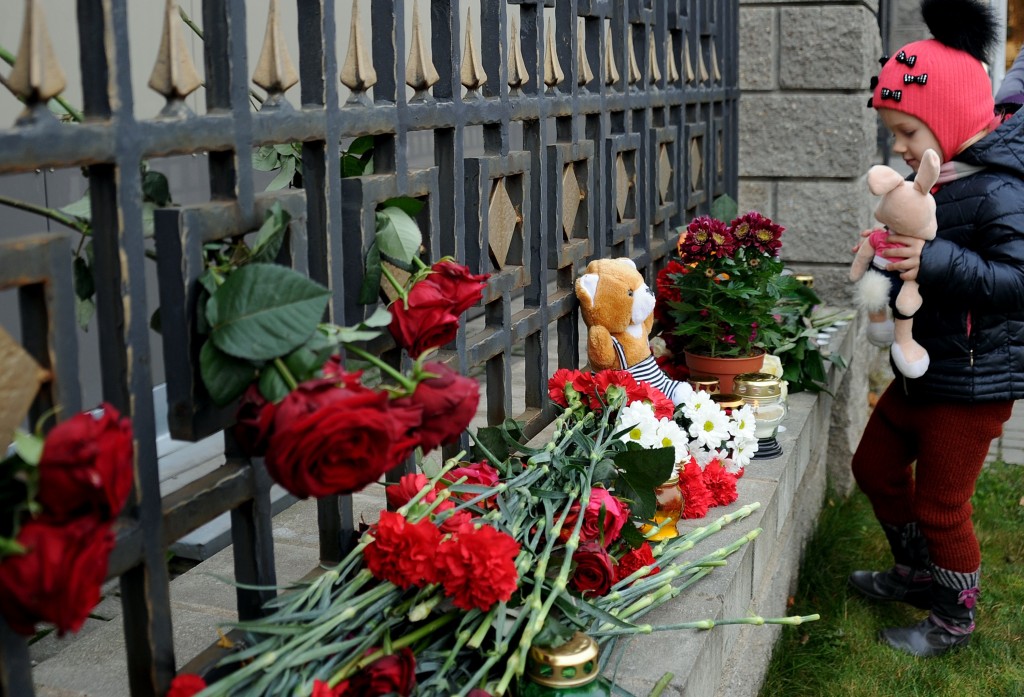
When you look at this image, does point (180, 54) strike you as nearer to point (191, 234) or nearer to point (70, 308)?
point (191, 234)

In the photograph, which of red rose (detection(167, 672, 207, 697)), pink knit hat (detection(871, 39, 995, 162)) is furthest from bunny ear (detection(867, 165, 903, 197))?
red rose (detection(167, 672, 207, 697))

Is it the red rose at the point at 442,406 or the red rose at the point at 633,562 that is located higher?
the red rose at the point at 442,406

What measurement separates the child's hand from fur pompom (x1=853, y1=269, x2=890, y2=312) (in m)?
0.10

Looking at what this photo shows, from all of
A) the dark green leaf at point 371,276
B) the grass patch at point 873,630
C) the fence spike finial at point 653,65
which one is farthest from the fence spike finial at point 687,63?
the dark green leaf at point 371,276

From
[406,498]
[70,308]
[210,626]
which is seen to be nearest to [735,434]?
[406,498]

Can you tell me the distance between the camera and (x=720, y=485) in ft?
8.49

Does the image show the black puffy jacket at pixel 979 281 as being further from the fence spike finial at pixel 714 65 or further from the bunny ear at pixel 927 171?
the fence spike finial at pixel 714 65

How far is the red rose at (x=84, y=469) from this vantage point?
3.28 ft

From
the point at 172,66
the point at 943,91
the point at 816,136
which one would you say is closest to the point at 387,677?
the point at 172,66

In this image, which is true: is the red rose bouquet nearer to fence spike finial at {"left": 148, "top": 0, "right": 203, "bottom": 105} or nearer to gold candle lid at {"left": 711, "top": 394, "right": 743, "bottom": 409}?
fence spike finial at {"left": 148, "top": 0, "right": 203, "bottom": 105}

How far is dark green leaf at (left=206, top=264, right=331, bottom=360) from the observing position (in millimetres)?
1312

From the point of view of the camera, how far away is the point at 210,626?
1986 millimetres

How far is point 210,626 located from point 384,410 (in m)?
0.96

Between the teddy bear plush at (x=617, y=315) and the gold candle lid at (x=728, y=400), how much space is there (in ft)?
0.79
